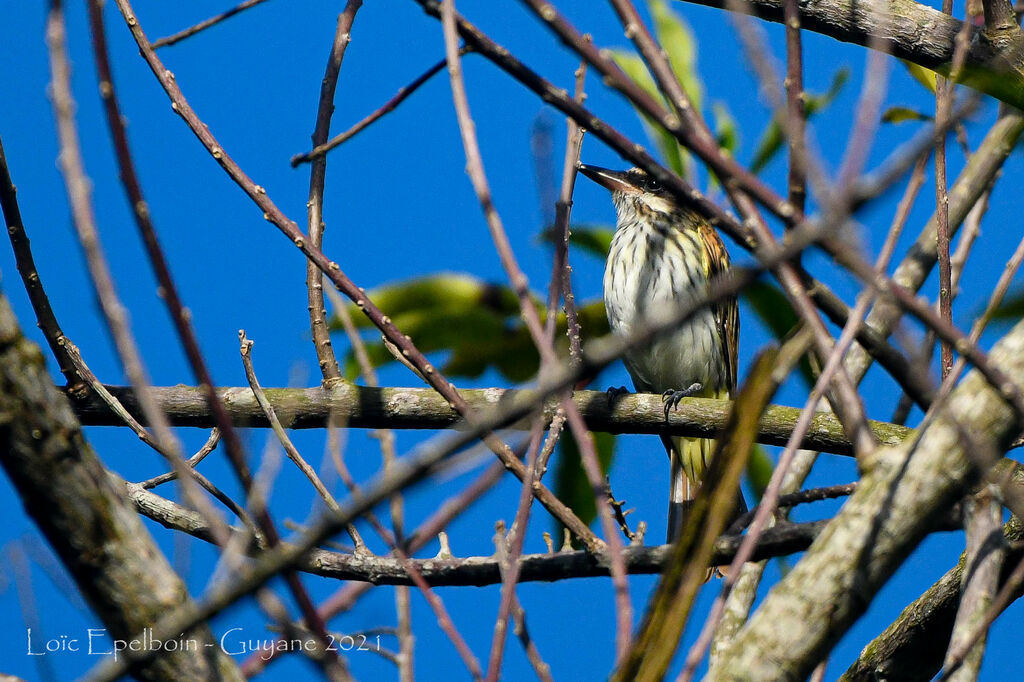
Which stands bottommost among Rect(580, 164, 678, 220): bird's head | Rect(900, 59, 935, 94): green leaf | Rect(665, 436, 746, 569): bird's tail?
Rect(665, 436, 746, 569): bird's tail

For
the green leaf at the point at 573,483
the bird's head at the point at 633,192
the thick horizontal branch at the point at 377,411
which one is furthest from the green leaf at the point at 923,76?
the bird's head at the point at 633,192

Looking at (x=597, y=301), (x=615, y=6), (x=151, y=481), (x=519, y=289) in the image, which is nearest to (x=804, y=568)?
(x=519, y=289)

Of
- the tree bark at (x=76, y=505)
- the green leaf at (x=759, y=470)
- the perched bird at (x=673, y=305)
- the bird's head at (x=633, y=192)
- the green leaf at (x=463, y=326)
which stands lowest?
the tree bark at (x=76, y=505)

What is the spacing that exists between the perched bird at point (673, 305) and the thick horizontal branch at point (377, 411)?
1676 mm

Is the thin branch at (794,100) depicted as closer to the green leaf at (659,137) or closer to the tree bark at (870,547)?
the tree bark at (870,547)

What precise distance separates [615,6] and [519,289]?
1.33 ft

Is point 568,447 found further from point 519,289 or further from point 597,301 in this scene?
point 519,289

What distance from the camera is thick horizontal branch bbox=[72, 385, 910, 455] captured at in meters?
3.13

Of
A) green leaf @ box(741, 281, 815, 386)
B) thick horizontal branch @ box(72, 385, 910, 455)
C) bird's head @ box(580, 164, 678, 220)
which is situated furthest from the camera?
bird's head @ box(580, 164, 678, 220)

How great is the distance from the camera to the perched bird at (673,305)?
5.18 m

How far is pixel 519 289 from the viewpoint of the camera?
1.44m

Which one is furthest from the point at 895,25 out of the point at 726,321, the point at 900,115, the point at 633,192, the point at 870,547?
the point at 633,192

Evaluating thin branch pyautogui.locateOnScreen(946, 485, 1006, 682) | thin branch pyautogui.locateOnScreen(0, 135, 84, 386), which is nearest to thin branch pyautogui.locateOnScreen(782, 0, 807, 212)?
thin branch pyautogui.locateOnScreen(946, 485, 1006, 682)

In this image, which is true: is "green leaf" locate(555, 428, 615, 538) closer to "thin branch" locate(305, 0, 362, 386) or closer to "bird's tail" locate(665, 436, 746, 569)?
"thin branch" locate(305, 0, 362, 386)
